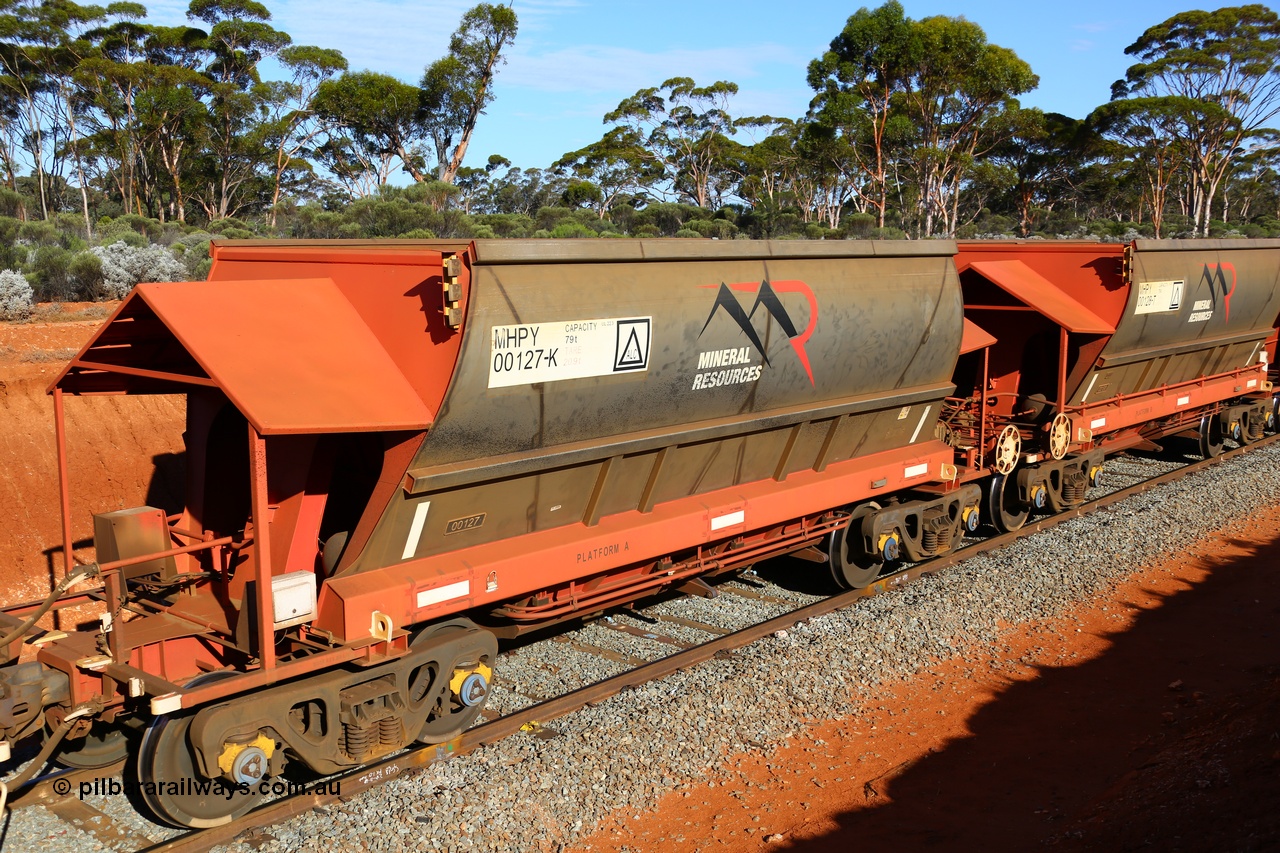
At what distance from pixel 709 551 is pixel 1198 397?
1030 cm

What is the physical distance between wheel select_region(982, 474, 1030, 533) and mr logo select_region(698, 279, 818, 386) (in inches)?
168

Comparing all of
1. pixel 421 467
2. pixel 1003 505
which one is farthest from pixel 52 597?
pixel 1003 505

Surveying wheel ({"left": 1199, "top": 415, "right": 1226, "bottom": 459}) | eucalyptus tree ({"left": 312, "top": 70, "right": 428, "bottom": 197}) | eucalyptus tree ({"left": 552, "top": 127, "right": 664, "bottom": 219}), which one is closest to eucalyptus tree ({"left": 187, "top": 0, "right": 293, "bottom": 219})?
eucalyptus tree ({"left": 312, "top": 70, "right": 428, "bottom": 197})

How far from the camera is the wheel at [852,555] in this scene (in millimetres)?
10141

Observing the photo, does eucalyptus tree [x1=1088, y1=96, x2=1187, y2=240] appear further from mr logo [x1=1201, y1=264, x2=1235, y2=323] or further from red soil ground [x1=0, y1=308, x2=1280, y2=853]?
red soil ground [x1=0, y1=308, x2=1280, y2=853]

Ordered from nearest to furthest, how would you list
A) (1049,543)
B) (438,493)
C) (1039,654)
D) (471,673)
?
(438,493)
(471,673)
(1039,654)
(1049,543)

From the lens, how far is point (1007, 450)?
11.4 metres

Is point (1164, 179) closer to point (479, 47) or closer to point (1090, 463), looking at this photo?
point (479, 47)

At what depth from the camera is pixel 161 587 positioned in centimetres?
669

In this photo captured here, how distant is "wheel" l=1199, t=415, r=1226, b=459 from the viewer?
16.5m

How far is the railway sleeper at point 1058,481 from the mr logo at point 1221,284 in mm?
3086

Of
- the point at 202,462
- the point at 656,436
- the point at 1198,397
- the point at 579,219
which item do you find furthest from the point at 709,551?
the point at 579,219

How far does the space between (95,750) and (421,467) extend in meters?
2.85

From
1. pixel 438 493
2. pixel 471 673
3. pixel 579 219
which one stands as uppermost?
pixel 579 219
